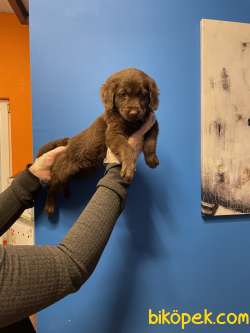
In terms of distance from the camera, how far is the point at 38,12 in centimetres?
114

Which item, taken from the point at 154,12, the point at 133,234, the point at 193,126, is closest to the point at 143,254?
the point at 133,234

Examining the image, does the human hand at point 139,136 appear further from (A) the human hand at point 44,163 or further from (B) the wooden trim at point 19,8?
(B) the wooden trim at point 19,8

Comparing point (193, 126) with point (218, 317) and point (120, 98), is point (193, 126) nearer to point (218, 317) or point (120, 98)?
point (120, 98)

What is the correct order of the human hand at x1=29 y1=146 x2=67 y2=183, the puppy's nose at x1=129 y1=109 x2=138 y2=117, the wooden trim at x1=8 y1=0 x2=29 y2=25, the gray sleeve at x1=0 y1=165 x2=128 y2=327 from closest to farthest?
the gray sleeve at x1=0 y1=165 x2=128 y2=327 < the puppy's nose at x1=129 y1=109 x2=138 y2=117 < the human hand at x1=29 y1=146 x2=67 y2=183 < the wooden trim at x1=8 y1=0 x2=29 y2=25

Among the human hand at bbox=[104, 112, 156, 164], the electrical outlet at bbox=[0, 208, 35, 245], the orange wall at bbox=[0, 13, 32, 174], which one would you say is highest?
the orange wall at bbox=[0, 13, 32, 174]

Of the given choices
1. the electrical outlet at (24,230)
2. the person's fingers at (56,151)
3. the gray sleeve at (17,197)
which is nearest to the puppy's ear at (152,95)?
the person's fingers at (56,151)

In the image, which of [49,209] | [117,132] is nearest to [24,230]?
[49,209]

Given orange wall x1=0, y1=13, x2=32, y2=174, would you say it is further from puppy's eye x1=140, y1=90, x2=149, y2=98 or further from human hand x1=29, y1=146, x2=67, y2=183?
puppy's eye x1=140, y1=90, x2=149, y2=98

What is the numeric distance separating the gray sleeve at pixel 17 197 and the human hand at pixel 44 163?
0.06ft

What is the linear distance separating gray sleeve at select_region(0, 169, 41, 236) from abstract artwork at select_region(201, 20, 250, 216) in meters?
0.68

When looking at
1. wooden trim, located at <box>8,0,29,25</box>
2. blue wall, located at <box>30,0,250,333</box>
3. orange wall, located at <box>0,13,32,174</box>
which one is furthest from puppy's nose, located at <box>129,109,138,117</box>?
orange wall, located at <box>0,13,32,174</box>

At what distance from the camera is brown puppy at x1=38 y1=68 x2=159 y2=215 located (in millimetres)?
960

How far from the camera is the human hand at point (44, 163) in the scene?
3.70ft

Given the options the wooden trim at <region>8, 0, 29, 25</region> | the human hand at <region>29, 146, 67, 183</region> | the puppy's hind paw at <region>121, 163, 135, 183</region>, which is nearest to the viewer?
the puppy's hind paw at <region>121, 163, 135, 183</region>
